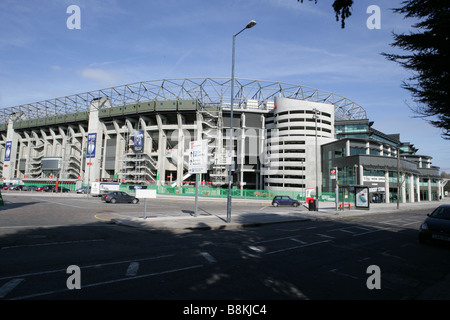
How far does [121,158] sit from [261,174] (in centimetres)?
4076

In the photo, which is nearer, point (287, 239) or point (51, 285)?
point (51, 285)

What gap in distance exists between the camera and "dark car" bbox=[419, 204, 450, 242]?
9611 millimetres

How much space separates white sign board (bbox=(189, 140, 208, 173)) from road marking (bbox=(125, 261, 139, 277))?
464 inches

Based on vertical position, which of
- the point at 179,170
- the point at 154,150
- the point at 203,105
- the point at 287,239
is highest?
the point at 203,105

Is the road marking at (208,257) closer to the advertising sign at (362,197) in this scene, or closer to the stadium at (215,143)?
the advertising sign at (362,197)

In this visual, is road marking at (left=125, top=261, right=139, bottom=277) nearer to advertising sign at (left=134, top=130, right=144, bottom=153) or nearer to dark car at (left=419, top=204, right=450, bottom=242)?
dark car at (left=419, top=204, right=450, bottom=242)

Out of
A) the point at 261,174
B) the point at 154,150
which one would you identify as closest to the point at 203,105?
the point at 154,150

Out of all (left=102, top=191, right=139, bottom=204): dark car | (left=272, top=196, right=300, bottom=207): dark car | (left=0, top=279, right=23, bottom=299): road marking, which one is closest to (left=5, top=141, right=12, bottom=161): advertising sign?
(left=102, top=191, right=139, bottom=204): dark car

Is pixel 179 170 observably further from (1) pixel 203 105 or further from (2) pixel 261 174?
(2) pixel 261 174

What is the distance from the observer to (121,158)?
245ft

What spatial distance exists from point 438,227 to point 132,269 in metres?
10.9
